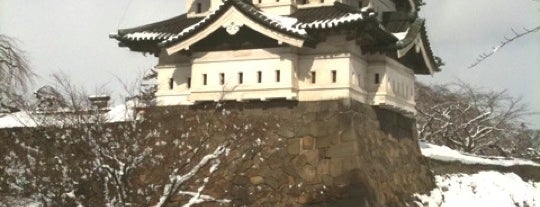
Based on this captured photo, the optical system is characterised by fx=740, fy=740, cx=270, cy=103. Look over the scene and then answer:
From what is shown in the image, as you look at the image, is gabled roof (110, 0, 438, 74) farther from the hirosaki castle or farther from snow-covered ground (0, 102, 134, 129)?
snow-covered ground (0, 102, 134, 129)

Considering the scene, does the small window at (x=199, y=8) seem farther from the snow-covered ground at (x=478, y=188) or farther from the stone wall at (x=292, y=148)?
the snow-covered ground at (x=478, y=188)

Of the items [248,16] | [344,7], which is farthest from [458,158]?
[248,16]

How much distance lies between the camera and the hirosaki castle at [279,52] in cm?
1630

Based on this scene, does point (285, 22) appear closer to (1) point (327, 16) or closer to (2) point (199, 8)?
(1) point (327, 16)

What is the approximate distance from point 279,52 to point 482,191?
9.64 meters

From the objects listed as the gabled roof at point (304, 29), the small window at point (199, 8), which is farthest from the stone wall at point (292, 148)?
the small window at point (199, 8)

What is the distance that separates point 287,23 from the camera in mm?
16484

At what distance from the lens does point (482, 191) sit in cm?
2283

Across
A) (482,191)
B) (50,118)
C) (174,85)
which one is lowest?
(482,191)

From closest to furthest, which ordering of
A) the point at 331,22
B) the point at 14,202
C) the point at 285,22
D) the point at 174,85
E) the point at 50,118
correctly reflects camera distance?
the point at 50,118
the point at 14,202
the point at 331,22
the point at 285,22
the point at 174,85

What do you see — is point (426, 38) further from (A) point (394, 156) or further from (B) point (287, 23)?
(B) point (287, 23)

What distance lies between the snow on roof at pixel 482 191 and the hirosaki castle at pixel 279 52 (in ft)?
12.3

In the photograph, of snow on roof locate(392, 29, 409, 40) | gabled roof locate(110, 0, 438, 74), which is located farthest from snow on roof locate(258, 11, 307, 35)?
snow on roof locate(392, 29, 409, 40)

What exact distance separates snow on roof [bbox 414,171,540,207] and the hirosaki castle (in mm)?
3762
